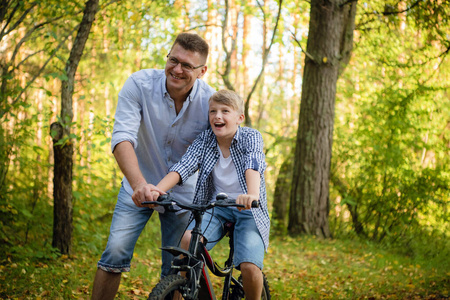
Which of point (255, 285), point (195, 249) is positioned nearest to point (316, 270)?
point (255, 285)

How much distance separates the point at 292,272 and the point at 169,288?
493 cm

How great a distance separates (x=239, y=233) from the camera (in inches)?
128

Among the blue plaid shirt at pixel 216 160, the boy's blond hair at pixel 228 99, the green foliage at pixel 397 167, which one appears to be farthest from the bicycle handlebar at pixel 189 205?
the green foliage at pixel 397 167

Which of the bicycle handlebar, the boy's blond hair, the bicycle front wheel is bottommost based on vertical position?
the bicycle front wheel

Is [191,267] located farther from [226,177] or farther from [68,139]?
[68,139]

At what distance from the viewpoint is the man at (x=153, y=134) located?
3.09 m

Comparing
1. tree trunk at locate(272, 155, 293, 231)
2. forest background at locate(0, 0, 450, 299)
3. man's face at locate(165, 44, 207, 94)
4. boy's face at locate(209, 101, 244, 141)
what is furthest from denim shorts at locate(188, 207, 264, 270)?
tree trunk at locate(272, 155, 293, 231)

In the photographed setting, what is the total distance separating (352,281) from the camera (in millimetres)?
6598

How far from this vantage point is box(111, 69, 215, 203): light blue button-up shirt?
3354 millimetres

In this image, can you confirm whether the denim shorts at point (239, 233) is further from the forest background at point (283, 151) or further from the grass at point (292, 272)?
the forest background at point (283, 151)

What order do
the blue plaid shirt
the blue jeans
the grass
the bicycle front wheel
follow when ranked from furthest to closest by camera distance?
1. the grass
2. the blue plaid shirt
3. the blue jeans
4. the bicycle front wheel

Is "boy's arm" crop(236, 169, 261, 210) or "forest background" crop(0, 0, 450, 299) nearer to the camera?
"boy's arm" crop(236, 169, 261, 210)

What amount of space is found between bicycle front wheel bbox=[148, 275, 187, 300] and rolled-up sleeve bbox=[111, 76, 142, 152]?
1002mm

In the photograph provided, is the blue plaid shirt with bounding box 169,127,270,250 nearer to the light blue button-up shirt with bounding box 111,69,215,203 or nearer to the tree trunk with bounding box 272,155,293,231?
the light blue button-up shirt with bounding box 111,69,215,203
